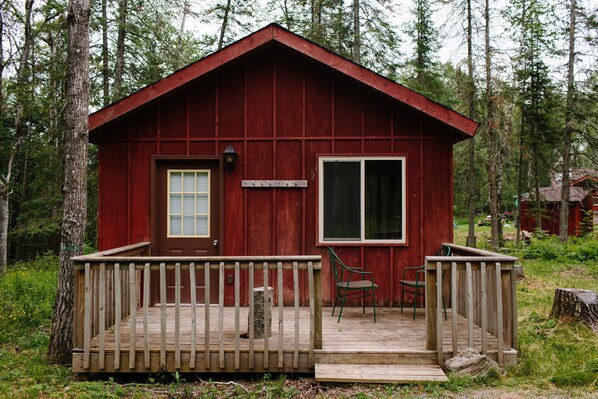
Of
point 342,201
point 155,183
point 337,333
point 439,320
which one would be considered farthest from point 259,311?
point 155,183

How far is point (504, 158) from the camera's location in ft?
48.7

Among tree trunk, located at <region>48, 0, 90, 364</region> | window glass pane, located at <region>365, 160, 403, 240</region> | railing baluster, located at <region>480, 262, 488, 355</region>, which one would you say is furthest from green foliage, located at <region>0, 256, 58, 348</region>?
railing baluster, located at <region>480, 262, 488, 355</region>

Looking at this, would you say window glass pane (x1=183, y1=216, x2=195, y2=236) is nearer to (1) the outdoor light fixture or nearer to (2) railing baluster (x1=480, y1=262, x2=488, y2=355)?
(1) the outdoor light fixture

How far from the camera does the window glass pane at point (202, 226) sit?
A: 6422 mm

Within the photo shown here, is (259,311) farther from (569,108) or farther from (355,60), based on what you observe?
(569,108)

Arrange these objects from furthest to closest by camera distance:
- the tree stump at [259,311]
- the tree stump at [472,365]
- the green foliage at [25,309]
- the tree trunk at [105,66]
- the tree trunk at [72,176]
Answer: the tree trunk at [105,66]
the green foliage at [25,309]
the tree trunk at [72,176]
the tree stump at [259,311]
the tree stump at [472,365]

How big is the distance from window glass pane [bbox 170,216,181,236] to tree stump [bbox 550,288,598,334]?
551 centimetres

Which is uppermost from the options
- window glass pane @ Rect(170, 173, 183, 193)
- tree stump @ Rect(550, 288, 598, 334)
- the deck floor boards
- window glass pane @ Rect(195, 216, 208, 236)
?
window glass pane @ Rect(170, 173, 183, 193)

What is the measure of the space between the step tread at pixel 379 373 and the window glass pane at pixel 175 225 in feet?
10.2

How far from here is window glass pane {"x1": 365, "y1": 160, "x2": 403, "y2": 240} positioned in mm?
6352

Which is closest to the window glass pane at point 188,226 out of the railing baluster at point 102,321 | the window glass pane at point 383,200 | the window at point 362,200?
the window at point 362,200

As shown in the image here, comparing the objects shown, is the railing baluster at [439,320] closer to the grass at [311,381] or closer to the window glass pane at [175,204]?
the grass at [311,381]

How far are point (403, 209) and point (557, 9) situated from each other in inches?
578

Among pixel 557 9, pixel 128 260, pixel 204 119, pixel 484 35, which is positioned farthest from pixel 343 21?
pixel 128 260
